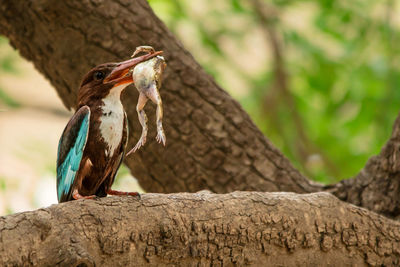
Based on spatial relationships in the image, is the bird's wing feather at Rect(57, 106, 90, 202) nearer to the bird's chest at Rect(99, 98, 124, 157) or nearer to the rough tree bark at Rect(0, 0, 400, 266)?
the bird's chest at Rect(99, 98, 124, 157)

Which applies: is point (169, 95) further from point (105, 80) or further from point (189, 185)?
point (105, 80)

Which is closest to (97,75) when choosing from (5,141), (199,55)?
(199,55)

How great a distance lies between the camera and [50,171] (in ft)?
17.9

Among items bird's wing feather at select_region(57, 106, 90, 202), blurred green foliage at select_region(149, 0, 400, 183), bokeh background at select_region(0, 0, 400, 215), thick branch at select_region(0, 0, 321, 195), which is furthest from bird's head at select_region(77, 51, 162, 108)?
blurred green foliage at select_region(149, 0, 400, 183)

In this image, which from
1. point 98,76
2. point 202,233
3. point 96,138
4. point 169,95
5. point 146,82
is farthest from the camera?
point 169,95

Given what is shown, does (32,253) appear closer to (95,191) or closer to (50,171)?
(95,191)

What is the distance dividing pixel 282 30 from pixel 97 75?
11.5ft

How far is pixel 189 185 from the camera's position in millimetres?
3879

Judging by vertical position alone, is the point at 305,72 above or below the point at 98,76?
above

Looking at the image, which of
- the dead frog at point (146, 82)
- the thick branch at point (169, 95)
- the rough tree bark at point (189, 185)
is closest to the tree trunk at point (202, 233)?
the rough tree bark at point (189, 185)

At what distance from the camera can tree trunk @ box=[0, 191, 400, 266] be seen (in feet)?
7.61

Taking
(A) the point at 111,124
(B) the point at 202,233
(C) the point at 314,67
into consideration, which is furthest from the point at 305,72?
(B) the point at 202,233

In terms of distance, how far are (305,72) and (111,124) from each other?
150 inches

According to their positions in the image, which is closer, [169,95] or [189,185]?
[169,95]
